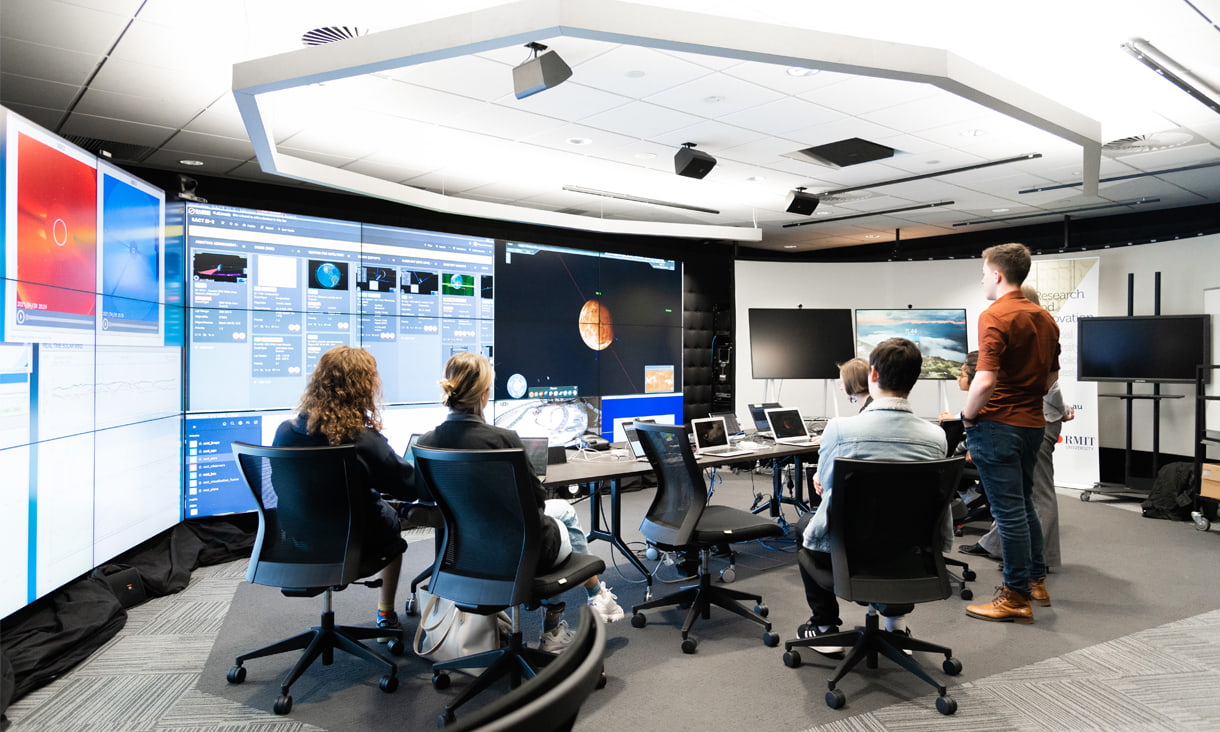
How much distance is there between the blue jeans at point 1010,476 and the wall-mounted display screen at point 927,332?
4.50m

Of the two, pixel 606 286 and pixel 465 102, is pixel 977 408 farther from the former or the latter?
pixel 606 286

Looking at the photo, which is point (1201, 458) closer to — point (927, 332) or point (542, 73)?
point (927, 332)

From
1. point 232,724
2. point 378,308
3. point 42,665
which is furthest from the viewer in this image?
point 378,308

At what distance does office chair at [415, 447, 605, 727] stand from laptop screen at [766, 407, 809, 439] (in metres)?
2.49

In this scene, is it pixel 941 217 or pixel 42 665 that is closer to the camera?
pixel 42 665

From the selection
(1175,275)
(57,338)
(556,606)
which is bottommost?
(556,606)

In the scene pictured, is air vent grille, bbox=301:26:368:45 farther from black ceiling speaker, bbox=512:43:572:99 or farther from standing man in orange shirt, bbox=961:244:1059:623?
standing man in orange shirt, bbox=961:244:1059:623

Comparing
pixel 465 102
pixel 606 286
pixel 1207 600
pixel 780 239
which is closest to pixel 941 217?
pixel 780 239

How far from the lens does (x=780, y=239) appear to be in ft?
29.3

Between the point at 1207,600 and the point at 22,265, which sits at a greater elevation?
the point at 22,265

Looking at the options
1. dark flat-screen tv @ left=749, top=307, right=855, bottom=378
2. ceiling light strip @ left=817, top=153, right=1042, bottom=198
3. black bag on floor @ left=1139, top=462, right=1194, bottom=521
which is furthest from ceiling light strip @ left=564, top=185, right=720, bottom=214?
black bag on floor @ left=1139, top=462, right=1194, bottom=521

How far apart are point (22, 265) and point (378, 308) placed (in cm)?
278

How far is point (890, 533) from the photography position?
263cm

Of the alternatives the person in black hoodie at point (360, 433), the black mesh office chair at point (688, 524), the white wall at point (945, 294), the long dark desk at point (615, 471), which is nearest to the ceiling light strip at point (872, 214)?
the white wall at point (945, 294)
